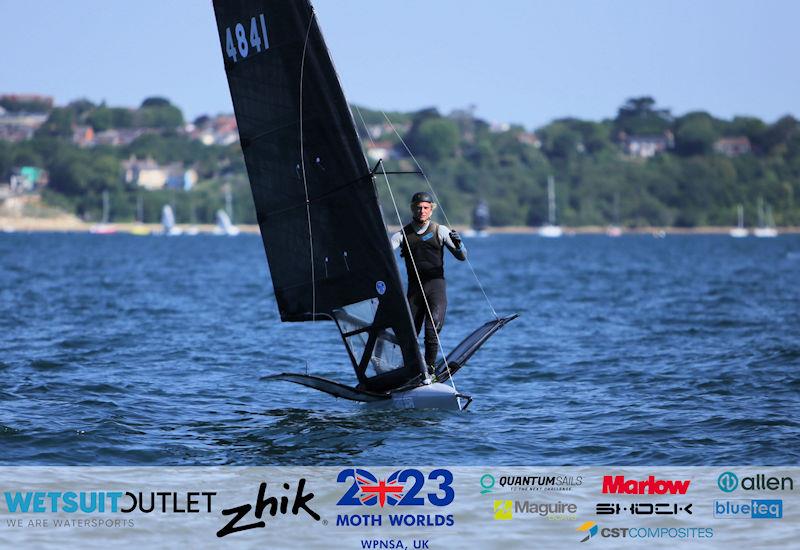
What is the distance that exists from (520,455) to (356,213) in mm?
3439


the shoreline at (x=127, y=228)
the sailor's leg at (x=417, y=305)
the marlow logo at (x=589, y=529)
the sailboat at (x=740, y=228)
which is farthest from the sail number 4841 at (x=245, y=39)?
the sailboat at (x=740, y=228)

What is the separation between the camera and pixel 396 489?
36.1 feet

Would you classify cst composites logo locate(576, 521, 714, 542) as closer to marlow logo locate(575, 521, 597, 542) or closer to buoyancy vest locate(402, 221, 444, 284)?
marlow logo locate(575, 521, 597, 542)

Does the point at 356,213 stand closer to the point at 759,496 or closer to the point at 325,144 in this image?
the point at 325,144

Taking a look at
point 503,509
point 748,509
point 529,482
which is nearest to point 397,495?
point 503,509

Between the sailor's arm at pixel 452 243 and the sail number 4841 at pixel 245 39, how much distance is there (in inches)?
113

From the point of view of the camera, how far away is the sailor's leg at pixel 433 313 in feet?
47.5

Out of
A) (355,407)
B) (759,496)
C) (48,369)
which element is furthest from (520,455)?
(48,369)

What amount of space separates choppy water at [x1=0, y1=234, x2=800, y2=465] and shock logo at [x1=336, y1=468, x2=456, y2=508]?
1.73 ft

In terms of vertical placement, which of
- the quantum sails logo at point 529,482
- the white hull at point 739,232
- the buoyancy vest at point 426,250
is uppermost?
the buoyancy vest at point 426,250

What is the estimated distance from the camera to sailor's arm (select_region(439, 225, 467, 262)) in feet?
46.0

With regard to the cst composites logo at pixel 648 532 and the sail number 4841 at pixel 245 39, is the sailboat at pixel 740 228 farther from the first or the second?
the cst composites logo at pixel 648 532

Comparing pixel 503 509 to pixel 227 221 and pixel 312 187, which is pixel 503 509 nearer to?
pixel 312 187

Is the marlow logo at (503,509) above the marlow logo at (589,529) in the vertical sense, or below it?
above
